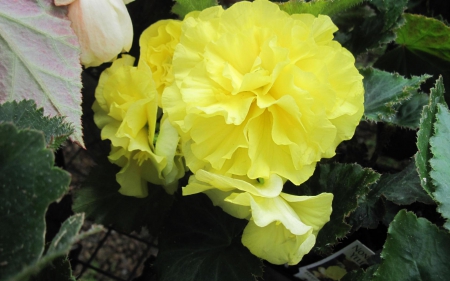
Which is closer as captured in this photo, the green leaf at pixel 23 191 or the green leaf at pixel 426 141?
the green leaf at pixel 23 191

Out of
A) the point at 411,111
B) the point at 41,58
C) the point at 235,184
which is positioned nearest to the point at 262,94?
the point at 235,184

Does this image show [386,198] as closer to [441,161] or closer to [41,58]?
[441,161]

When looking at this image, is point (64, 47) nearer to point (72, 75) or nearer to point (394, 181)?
point (72, 75)

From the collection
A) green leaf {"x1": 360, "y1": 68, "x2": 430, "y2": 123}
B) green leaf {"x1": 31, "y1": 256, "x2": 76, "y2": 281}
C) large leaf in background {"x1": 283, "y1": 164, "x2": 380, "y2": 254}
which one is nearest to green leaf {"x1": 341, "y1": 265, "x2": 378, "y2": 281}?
large leaf in background {"x1": 283, "y1": 164, "x2": 380, "y2": 254}

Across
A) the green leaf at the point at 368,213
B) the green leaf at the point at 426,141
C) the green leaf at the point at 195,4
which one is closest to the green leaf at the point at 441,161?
the green leaf at the point at 426,141

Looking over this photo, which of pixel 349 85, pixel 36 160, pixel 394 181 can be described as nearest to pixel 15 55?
pixel 36 160

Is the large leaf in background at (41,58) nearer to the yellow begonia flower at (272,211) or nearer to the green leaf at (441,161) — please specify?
the yellow begonia flower at (272,211)
